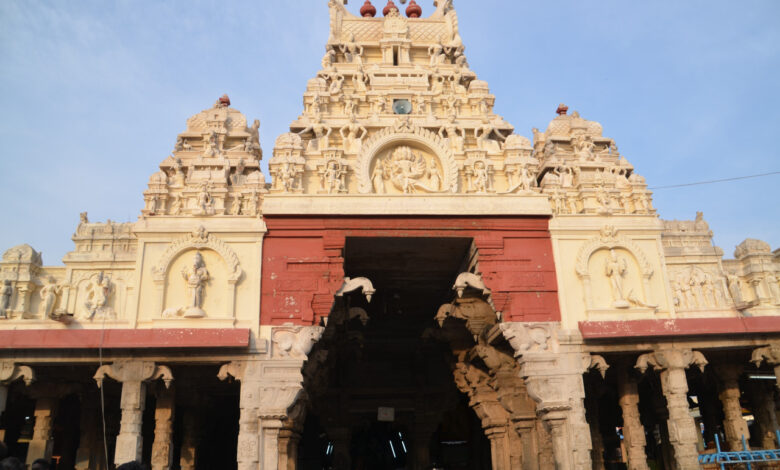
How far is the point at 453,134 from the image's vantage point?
57.2 ft

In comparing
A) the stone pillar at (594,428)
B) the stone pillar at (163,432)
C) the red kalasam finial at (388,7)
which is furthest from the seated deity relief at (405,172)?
the stone pillar at (594,428)

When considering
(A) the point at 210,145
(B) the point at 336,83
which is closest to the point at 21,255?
(A) the point at 210,145

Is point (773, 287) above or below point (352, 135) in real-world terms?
below

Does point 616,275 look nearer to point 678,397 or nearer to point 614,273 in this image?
point 614,273

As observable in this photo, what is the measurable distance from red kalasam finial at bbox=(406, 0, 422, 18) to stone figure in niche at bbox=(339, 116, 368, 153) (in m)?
6.14

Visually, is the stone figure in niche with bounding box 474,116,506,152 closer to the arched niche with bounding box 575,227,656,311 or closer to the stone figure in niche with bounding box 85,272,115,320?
the arched niche with bounding box 575,227,656,311

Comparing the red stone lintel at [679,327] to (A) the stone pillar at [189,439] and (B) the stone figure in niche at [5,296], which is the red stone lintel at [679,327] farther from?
(B) the stone figure in niche at [5,296]

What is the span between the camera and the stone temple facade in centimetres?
1435

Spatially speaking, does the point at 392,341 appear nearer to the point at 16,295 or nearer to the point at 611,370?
the point at 611,370

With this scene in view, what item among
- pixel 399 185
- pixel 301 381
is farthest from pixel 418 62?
pixel 301 381

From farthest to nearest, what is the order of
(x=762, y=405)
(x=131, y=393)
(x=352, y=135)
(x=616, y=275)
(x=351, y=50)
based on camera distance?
(x=351, y=50), (x=762, y=405), (x=352, y=135), (x=616, y=275), (x=131, y=393)

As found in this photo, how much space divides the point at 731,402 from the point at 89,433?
18661mm

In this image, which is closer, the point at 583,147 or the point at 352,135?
the point at 352,135

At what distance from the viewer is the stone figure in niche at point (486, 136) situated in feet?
57.2
